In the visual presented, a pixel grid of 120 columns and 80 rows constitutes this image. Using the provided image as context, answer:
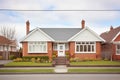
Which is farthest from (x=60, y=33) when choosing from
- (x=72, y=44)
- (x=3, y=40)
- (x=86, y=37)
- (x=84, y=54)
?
(x=3, y=40)

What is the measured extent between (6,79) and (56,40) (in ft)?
84.2

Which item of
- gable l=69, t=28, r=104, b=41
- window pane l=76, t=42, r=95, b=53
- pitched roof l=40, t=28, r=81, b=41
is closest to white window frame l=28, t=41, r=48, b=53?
pitched roof l=40, t=28, r=81, b=41

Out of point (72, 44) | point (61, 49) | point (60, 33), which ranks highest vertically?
point (60, 33)

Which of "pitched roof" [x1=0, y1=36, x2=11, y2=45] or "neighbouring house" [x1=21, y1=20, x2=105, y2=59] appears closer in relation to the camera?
"neighbouring house" [x1=21, y1=20, x2=105, y2=59]

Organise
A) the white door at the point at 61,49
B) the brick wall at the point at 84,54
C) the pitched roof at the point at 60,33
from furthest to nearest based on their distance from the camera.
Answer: the pitched roof at the point at 60,33 → the white door at the point at 61,49 → the brick wall at the point at 84,54

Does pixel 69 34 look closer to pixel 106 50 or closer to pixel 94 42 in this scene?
pixel 94 42

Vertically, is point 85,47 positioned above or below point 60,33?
below

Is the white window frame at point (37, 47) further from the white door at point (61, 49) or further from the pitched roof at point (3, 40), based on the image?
the pitched roof at point (3, 40)

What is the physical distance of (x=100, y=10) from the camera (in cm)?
2589

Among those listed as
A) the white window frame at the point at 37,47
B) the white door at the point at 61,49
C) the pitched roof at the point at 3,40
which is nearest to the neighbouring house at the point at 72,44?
the white window frame at the point at 37,47

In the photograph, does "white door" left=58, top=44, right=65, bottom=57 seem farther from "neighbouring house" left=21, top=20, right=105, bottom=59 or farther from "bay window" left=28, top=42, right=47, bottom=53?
"bay window" left=28, top=42, right=47, bottom=53

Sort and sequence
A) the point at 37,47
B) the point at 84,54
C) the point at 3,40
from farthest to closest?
1. the point at 3,40
2. the point at 37,47
3. the point at 84,54

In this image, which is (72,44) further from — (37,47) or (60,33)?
(37,47)

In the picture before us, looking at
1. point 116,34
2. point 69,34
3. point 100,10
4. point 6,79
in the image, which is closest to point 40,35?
point 69,34
